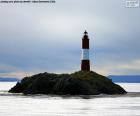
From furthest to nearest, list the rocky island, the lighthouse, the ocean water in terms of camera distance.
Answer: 1. the lighthouse
2. the rocky island
3. the ocean water

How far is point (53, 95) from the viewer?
48.4 m

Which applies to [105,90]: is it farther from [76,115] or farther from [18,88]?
[76,115]

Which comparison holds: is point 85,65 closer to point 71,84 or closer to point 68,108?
point 71,84

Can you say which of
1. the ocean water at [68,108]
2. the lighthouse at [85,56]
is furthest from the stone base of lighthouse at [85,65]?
the ocean water at [68,108]

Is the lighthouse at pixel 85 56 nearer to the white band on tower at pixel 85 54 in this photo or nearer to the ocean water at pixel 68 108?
the white band on tower at pixel 85 54

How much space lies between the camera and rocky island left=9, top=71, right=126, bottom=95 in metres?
48.2

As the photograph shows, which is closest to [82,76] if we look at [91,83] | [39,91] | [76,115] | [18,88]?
[91,83]

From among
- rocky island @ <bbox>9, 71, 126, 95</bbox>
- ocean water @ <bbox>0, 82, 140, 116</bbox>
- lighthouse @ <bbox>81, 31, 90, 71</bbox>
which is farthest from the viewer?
lighthouse @ <bbox>81, 31, 90, 71</bbox>

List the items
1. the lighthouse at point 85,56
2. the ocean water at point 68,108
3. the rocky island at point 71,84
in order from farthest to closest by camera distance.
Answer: the lighthouse at point 85,56 < the rocky island at point 71,84 < the ocean water at point 68,108

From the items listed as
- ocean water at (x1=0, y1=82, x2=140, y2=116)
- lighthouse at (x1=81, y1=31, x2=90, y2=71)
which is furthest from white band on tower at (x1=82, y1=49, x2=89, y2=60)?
ocean water at (x1=0, y1=82, x2=140, y2=116)

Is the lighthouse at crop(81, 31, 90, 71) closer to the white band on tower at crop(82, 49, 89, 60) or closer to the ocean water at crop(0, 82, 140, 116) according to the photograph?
the white band on tower at crop(82, 49, 89, 60)

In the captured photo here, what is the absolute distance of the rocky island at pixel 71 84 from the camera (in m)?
48.2

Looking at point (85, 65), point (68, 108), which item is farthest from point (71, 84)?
point (68, 108)

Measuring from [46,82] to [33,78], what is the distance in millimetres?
2676
